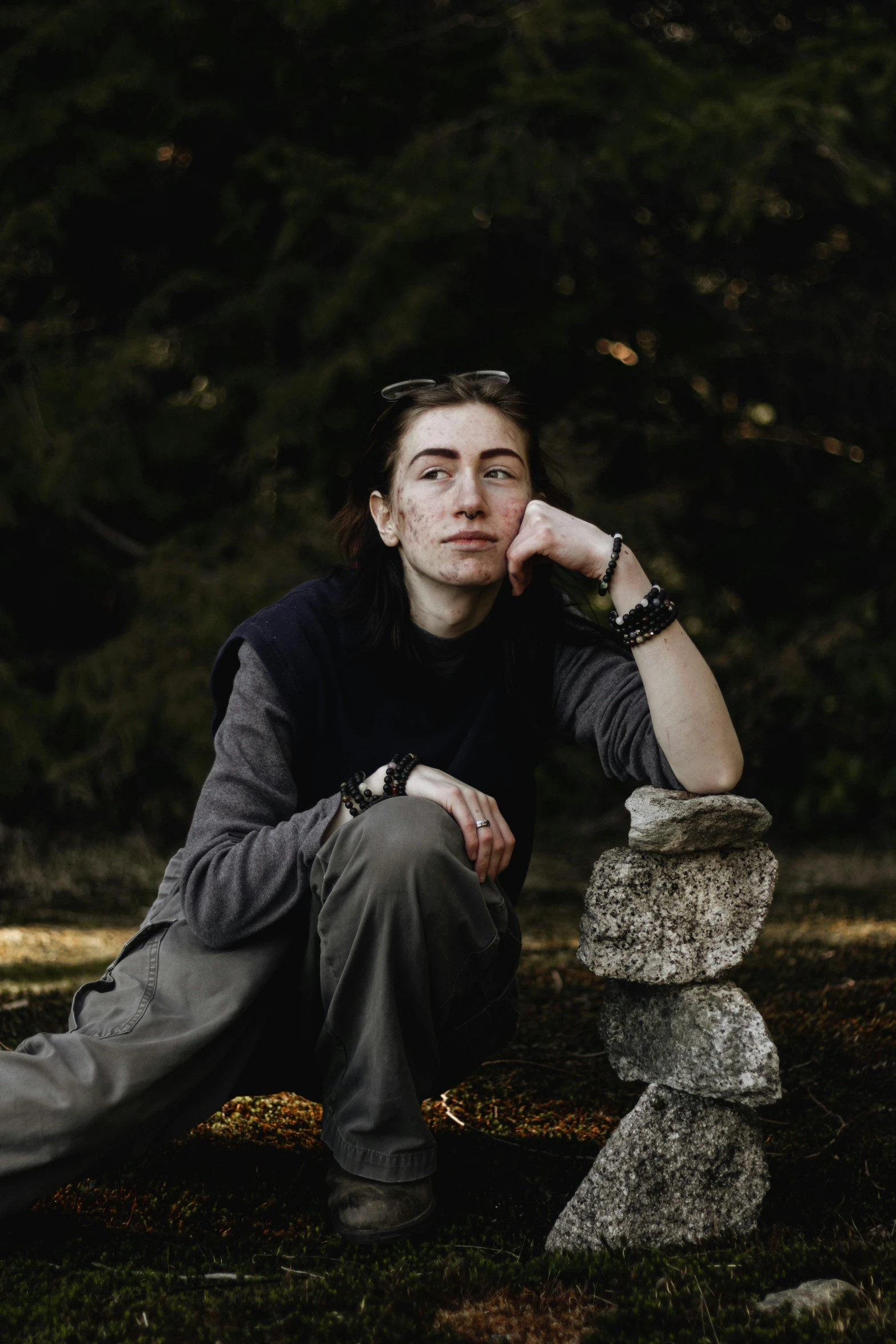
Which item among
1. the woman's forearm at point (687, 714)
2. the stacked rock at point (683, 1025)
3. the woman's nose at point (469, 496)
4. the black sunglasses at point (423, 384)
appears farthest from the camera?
the black sunglasses at point (423, 384)

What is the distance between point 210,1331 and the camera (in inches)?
67.1

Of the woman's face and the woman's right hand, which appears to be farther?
the woman's face

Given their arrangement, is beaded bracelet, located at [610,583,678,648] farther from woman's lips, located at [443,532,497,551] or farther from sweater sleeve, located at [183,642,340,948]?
sweater sleeve, located at [183,642,340,948]

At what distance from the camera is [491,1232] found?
7.07ft

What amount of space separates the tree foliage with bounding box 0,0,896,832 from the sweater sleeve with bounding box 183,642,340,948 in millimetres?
3672

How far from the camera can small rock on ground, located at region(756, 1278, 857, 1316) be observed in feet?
5.75

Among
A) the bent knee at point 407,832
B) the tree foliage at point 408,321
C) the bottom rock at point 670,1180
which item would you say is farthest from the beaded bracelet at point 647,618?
the tree foliage at point 408,321

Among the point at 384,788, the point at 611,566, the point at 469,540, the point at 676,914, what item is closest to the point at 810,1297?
the point at 676,914

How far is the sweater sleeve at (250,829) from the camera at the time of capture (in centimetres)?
211

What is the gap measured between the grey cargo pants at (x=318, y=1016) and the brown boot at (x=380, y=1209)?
0.03 metres

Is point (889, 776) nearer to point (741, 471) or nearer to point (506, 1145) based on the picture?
point (741, 471)

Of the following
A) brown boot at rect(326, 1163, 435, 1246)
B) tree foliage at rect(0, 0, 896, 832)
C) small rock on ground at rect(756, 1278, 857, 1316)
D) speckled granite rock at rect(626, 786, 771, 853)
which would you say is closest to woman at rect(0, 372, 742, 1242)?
brown boot at rect(326, 1163, 435, 1246)

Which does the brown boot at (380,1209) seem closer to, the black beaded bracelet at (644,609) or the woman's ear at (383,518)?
the black beaded bracelet at (644,609)

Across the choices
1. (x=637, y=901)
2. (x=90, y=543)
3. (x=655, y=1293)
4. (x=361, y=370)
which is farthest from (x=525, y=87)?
(x=655, y=1293)
